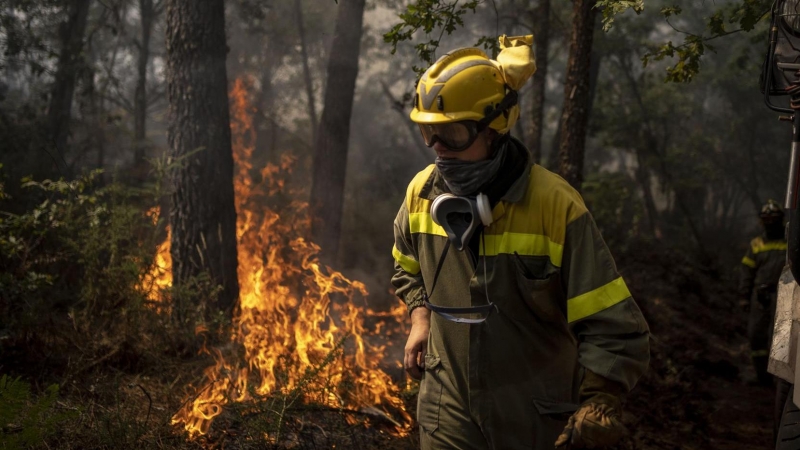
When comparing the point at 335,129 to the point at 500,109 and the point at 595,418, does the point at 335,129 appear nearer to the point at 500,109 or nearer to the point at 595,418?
the point at 500,109

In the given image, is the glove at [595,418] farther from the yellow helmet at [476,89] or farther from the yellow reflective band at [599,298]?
the yellow helmet at [476,89]

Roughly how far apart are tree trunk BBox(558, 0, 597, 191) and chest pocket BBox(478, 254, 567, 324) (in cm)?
455

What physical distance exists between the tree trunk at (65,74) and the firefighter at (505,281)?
43.0ft

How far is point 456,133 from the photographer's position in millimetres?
2809

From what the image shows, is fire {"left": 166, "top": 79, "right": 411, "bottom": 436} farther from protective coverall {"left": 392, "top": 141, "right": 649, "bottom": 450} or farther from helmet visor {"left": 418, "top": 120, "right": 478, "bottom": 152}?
helmet visor {"left": 418, "top": 120, "right": 478, "bottom": 152}

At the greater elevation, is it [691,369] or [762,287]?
[762,287]

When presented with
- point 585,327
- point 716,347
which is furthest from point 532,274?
point 716,347

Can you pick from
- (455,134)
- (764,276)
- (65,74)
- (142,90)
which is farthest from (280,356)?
(142,90)

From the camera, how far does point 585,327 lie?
2.58 metres

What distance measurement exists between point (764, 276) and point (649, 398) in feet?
7.54

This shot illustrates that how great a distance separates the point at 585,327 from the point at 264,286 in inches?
218

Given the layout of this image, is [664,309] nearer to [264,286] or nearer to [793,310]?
[264,286]

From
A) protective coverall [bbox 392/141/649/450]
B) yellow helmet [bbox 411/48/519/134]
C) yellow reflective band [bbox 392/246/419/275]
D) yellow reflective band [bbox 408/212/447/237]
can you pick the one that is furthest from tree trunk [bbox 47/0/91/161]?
protective coverall [bbox 392/141/649/450]

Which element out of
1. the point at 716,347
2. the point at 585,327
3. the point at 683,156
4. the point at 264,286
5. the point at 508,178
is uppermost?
the point at 683,156
